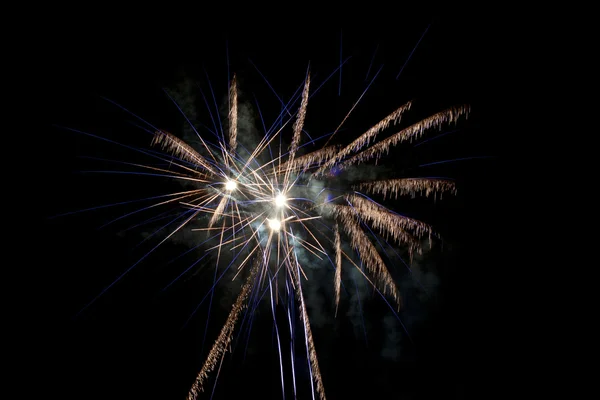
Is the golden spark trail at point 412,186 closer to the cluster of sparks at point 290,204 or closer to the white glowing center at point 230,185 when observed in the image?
the cluster of sparks at point 290,204

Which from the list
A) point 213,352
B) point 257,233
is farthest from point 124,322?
point 257,233

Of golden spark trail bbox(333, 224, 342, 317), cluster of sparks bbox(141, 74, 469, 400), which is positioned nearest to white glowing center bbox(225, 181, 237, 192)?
cluster of sparks bbox(141, 74, 469, 400)

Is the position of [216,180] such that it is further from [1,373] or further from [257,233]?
[1,373]

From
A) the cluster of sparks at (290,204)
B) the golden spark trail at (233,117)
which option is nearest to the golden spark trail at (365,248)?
the cluster of sparks at (290,204)

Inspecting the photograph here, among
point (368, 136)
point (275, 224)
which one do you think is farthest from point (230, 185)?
point (368, 136)

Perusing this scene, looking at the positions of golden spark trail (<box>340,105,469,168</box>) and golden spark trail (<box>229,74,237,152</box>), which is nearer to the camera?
golden spark trail (<box>340,105,469,168</box>)

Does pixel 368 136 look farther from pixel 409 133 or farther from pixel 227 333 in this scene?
pixel 227 333

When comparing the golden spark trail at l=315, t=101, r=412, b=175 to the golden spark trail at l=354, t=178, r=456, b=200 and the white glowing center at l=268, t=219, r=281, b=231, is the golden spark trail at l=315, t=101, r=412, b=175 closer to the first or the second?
the golden spark trail at l=354, t=178, r=456, b=200

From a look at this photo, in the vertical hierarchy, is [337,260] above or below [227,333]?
above

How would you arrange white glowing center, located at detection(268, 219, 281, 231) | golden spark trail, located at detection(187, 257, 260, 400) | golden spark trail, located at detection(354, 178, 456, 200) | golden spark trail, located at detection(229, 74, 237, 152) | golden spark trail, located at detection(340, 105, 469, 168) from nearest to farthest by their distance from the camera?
1. golden spark trail, located at detection(340, 105, 469, 168)
2. golden spark trail, located at detection(354, 178, 456, 200)
3. golden spark trail, located at detection(229, 74, 237, 152)
4. golden spark trail, located at detection(187, 257, 260, 400)
5. white glowing center, located at detection(268, 219, 281, 231)
